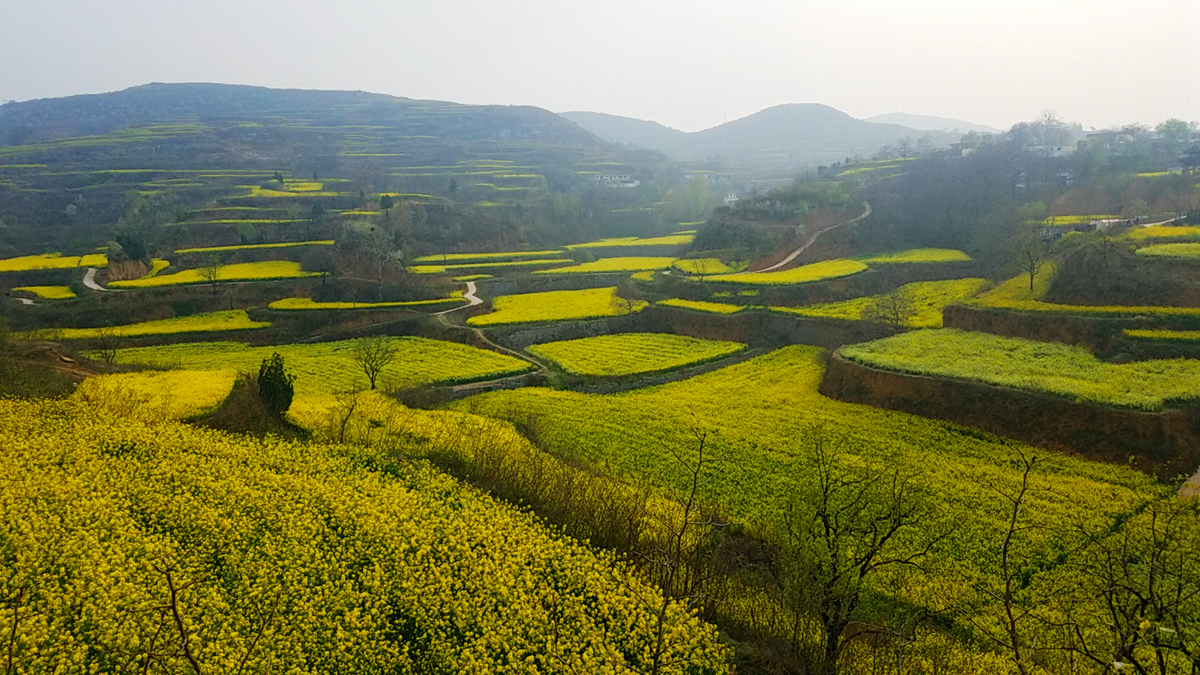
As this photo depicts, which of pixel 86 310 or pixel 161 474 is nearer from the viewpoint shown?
pixel 161 474

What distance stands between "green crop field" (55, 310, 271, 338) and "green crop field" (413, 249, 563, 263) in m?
18.5

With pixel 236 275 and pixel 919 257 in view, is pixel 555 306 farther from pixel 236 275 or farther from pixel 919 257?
pixel 919 257

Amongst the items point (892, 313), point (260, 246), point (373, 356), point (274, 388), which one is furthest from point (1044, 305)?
point (260, 246)

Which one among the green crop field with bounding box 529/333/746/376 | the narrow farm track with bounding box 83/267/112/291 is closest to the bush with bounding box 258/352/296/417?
the green crop field with bounding box 529/333/746/376

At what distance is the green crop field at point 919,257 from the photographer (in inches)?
1914

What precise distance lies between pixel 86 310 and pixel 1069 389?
50.7 metres

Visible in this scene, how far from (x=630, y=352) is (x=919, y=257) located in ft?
84.8

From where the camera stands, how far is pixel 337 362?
117ft

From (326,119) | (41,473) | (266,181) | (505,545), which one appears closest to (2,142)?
(326,119)

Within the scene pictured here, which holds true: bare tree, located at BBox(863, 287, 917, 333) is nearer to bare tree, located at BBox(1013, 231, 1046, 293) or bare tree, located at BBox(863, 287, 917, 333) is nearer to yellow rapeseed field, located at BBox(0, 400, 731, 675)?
bare tree, located at BBox(1013, 231, 1046, 293)

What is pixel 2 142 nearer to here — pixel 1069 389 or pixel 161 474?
pixel 161 474

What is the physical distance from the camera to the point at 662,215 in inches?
3499

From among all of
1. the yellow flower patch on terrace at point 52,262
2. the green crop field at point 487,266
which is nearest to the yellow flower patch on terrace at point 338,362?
the green crop field at point 487,266

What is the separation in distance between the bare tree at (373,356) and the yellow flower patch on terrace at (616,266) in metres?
21.1
